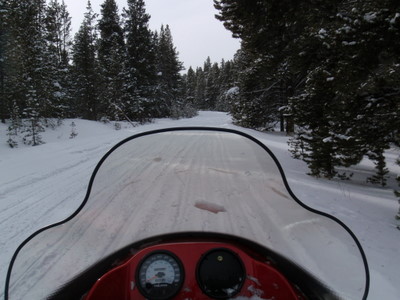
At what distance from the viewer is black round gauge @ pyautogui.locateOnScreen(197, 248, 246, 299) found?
1553 mm

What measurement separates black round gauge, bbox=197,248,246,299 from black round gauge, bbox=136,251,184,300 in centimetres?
13

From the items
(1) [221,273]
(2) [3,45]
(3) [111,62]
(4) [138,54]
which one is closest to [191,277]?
(1) [221,273]

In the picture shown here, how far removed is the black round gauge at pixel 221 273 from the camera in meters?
1.55

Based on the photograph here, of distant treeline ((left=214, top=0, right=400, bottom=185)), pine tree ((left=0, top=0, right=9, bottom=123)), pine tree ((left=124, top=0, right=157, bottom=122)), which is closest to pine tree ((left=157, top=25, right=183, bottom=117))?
pine tree ((left=124, top=0, right=157, bottom=122))

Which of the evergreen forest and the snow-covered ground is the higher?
the evergreen forest

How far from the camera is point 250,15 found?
7680 millimetres

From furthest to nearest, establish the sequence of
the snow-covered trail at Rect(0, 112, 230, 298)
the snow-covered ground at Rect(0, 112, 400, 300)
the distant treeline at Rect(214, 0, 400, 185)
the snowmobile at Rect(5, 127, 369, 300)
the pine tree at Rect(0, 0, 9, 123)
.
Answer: the pine tree at Rect(0, 0, 9, 123)
the distant treeline at Rect(214, 0, 400, 185)
the snow-covered trail at Rect(0, 112, 230, 298)
the snow-covered ground at Rect(0, 112, 400, 300)
the snowmobile at Rect(5, 127, 369, 300)

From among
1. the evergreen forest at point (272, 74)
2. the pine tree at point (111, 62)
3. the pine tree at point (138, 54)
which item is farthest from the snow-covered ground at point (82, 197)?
the pine tree at point (138, 54)

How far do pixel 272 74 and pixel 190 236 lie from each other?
48.7 ft

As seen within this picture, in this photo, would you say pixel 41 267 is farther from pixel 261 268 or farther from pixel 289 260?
pixel 289 260

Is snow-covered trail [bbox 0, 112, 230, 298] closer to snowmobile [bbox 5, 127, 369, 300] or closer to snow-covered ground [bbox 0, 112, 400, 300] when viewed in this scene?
snow-covered ground [bbox 0, 112, 400, 300]

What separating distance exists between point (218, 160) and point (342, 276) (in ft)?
3.01

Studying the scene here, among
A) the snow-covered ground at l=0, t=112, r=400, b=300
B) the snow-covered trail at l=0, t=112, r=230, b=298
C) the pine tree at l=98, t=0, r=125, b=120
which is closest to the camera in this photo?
the snow-covered ground at l=0, t=112, r=400, b=300

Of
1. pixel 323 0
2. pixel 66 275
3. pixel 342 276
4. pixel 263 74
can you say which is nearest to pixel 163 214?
pixel 66 275
